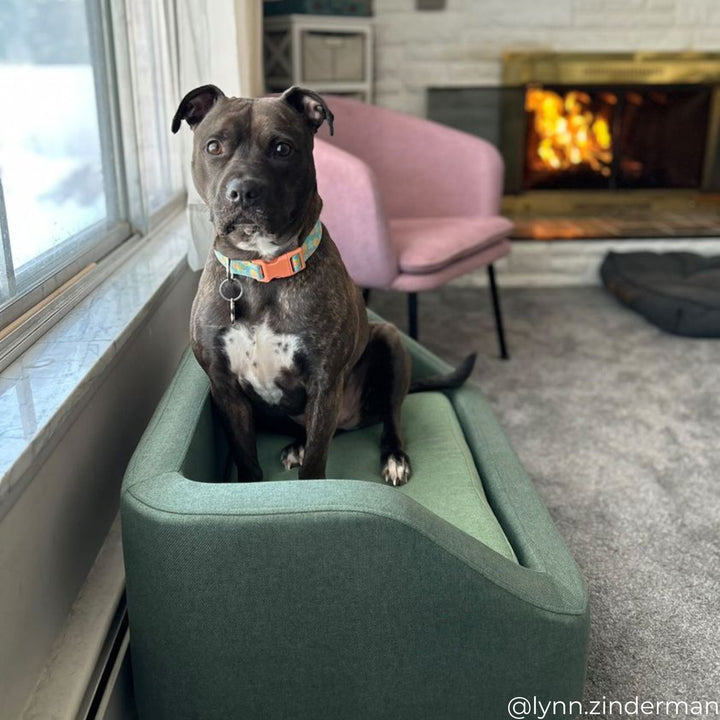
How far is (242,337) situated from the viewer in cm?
140

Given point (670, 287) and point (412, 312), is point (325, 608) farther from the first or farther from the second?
point (670, 287)

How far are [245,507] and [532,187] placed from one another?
3461mm

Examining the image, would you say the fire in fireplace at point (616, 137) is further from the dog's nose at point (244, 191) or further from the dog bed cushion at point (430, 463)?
the dog's nose at point (244, 191)

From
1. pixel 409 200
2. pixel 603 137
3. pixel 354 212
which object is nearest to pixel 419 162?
pixel 409 200

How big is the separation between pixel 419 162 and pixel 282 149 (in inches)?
77.1

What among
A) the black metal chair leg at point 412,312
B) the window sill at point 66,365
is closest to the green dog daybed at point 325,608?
the window sill at point 66,365

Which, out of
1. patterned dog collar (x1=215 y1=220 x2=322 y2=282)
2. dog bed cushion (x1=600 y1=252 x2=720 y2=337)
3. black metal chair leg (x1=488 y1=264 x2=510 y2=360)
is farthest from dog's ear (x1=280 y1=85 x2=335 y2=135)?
dog bed cushion (x1=600 y1=252 x2=720 y2=337)

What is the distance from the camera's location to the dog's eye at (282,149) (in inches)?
52.3

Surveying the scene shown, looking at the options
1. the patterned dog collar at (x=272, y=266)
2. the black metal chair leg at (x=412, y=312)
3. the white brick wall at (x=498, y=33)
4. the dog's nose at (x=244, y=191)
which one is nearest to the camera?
the dog's nose at (x=244, y=191)

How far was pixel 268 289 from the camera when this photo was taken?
54.9 inches

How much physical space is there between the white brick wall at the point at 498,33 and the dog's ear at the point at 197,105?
8.84ft

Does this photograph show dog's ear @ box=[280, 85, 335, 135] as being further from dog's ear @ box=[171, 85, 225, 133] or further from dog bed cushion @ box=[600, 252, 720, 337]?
dog bed cushion @ box=[600, 252, 720, 337]

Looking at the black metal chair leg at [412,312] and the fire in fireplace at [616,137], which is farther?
the fire in fireplace at [616,137]

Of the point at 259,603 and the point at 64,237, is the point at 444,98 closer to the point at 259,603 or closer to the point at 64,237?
the point at 64,237
